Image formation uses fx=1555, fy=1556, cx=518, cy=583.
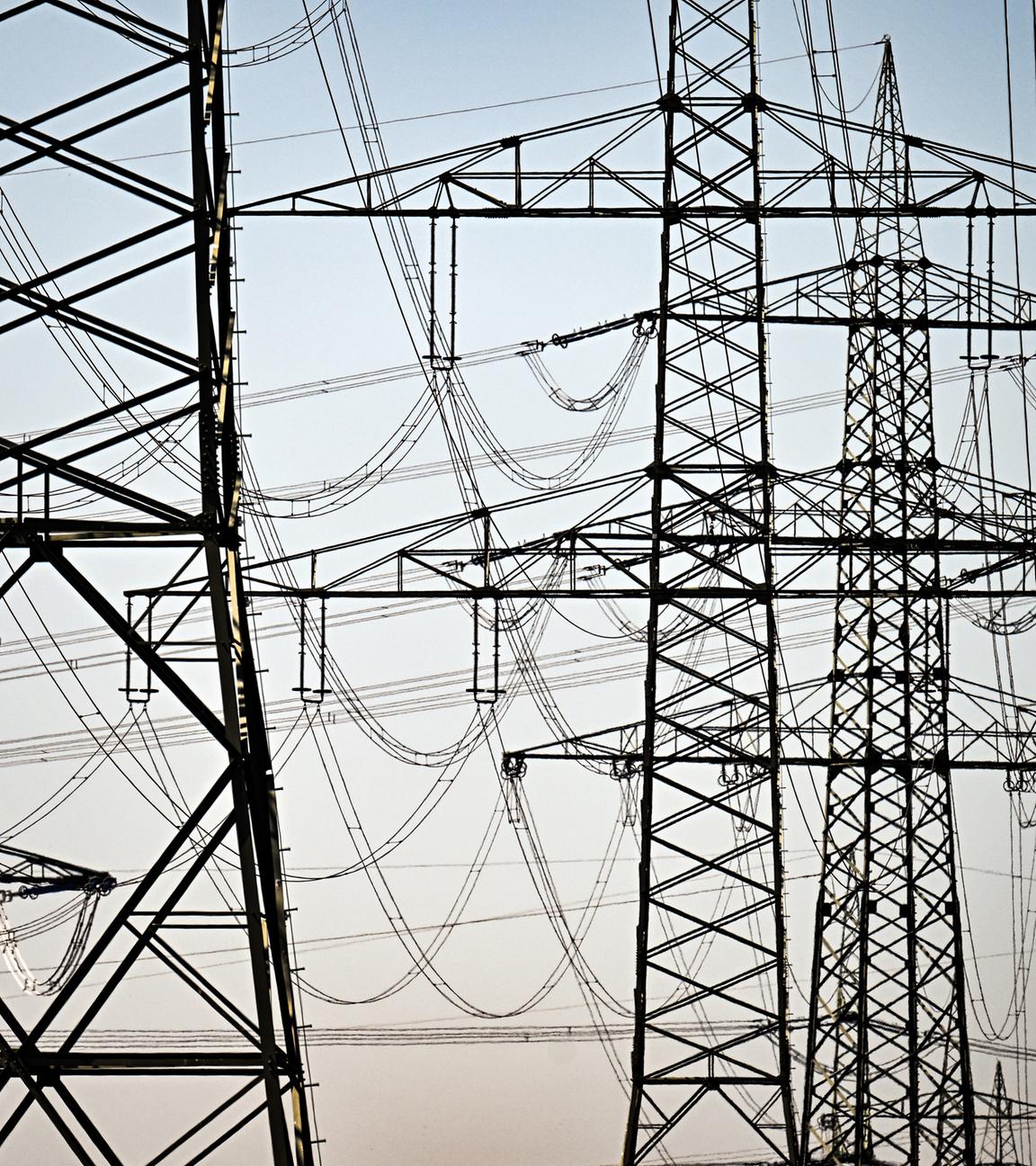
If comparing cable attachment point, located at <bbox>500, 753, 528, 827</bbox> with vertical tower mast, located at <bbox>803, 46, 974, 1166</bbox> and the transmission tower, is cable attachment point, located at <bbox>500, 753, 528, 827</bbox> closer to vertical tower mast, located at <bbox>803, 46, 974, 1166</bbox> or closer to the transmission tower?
vertical tower mast, located at <bbox>803, 46, 974, 1166</bbox>

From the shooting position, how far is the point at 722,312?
16031 millimetres

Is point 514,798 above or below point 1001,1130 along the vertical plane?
above

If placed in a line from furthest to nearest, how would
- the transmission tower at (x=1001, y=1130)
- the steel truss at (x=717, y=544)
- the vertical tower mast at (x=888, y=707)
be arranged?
the transmission tower at (x=1001, y=1130) < the vertical tower mast at (x=888, y=707) < the steel truss at (x=717, y=544)

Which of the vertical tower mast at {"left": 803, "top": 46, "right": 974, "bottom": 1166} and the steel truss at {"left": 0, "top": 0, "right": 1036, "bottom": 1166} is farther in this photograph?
the vertical tower mast at {"left": 803, "top": 46, "right": 974, "bottom": 1166}

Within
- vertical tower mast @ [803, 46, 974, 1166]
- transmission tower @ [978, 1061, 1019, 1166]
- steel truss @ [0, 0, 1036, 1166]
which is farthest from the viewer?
transmission tower @ [978, 1061, 1019, 1166]

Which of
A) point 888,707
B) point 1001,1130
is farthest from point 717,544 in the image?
point 1001,1130

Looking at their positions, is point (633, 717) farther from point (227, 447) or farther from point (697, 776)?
point (227, 447)

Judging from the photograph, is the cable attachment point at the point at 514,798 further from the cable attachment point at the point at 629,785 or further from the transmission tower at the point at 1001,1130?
the transmission tower at the point at 1001,1130

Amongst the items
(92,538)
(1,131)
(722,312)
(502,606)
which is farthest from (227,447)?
(502,606)

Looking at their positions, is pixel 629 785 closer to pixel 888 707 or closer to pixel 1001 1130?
pixel 888 707

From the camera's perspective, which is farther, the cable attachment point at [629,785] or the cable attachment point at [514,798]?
the cable attachment point at [514,798]

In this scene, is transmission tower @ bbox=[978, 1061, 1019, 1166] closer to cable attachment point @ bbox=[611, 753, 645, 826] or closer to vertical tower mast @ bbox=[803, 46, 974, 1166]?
vertical tower mast @ bbox=[803, 46, 974, 1166]

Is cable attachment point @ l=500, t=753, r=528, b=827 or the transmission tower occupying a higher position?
cable attachment point @ l=500, t=753, r=528, b=827

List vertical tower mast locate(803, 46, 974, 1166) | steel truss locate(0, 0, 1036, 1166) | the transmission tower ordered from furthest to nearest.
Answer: the transmission tower < vertical tower mast locate(803, 46, 974, 1166) < steel truss locate(0, 0, 1036, 1166)
